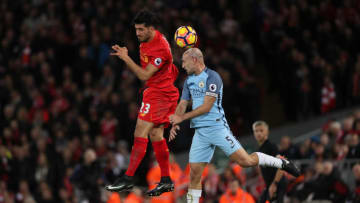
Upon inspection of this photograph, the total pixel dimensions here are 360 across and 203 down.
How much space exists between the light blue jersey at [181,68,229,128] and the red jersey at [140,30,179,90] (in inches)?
12.3

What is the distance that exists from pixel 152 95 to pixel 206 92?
67 cm

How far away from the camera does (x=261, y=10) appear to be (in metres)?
18.9

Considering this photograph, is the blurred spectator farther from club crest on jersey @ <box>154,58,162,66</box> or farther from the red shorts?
club crest on jersey @ <box>154,58,162,66</box>

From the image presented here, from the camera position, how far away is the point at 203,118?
866 cm

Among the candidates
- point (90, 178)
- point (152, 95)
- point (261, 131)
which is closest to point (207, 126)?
point (152, 95)

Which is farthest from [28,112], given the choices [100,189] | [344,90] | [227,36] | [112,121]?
[344,90]

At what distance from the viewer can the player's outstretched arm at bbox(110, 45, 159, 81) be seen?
7.99 metres

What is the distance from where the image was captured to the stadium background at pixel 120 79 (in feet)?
49.7

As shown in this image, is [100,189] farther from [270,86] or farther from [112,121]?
[270,86]

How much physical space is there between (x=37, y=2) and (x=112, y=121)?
5.23 metres

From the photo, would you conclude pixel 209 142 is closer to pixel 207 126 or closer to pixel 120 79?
pixel 207 126

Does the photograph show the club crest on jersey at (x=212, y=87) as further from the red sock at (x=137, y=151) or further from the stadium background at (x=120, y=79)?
the stadium background at (x=120, y=79)

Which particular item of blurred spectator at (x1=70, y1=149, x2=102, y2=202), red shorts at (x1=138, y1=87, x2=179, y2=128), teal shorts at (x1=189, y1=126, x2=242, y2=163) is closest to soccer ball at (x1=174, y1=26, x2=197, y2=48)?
red shorts at (x1=138, y1=87, x2=179, y2=128)

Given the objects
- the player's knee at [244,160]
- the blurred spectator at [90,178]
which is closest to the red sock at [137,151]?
the player's knee at [244,160]
